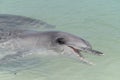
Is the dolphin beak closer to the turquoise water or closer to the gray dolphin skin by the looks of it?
the gray dolphin skin

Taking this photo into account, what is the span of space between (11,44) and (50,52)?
3.50ft

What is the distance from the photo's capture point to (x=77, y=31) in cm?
889

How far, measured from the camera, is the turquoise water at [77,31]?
6379 millimetres

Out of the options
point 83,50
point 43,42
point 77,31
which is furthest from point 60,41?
Answer: point 77,31

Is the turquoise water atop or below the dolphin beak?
below

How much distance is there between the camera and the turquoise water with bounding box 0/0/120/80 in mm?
6379

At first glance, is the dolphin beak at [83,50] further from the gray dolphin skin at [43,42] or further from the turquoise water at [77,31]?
the turquoise water at [77,31]

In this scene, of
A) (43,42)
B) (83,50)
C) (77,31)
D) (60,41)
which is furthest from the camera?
(77,31)

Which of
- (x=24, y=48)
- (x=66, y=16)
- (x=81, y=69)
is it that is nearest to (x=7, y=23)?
(x=66, y=16)

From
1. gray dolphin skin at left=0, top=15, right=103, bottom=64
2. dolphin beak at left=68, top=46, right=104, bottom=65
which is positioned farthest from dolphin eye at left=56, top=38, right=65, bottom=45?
dolphin beak at left=68, top=46, right=104, bottom=65

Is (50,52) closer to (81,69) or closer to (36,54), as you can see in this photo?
(36,54)

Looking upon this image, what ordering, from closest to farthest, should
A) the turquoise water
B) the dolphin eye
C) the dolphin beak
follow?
the dolphin beak < the turquoise water < the dolphin eye

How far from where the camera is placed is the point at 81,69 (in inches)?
258

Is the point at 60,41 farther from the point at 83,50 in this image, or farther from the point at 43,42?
the point at 83,50
